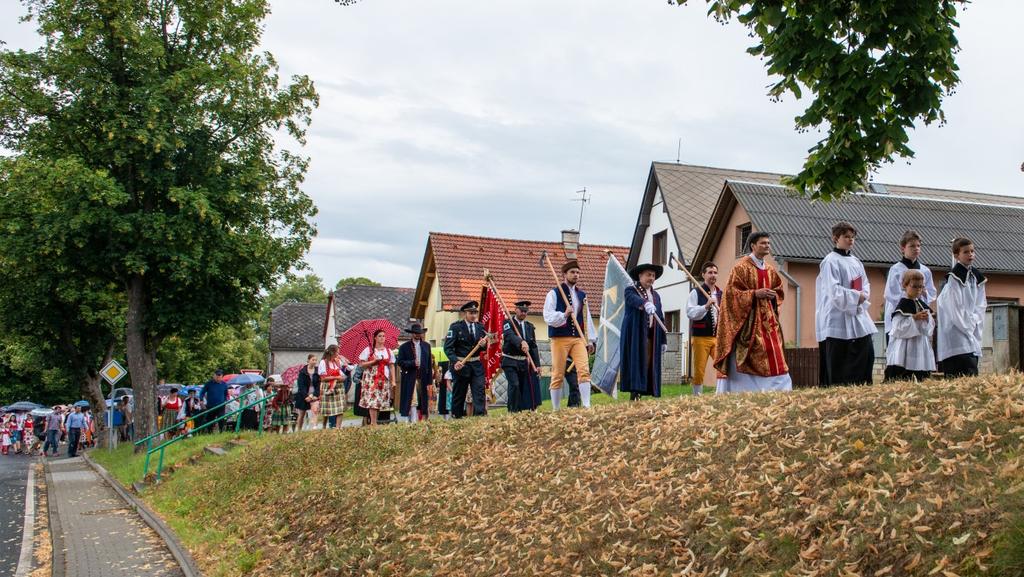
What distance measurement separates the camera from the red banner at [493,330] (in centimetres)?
1450

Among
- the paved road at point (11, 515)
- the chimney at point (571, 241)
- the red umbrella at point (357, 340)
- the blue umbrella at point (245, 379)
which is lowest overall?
the paved road at point (11, 515)

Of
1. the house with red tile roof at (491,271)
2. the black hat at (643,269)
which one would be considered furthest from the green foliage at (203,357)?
the black hat at (643,269)

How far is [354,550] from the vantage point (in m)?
9.07

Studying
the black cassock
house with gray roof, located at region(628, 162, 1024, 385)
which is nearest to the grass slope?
the black cassock

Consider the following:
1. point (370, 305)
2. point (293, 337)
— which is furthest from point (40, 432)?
point (293, 337)

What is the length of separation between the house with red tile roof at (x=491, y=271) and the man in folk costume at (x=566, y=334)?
24.6 meters

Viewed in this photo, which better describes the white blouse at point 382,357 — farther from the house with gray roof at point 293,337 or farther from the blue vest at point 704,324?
the house with gray roof at point 293,337

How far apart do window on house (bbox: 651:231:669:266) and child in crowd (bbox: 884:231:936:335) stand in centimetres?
2549

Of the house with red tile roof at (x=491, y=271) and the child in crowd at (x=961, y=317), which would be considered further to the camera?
the house with red tile roof at (x=491, y=271)

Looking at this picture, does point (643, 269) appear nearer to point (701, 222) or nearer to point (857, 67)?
point (857, 67)

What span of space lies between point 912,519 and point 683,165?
34227 mm

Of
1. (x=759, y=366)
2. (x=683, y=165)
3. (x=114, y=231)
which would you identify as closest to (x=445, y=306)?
(x=683, y=165)

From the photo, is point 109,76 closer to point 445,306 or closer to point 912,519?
point 445,306

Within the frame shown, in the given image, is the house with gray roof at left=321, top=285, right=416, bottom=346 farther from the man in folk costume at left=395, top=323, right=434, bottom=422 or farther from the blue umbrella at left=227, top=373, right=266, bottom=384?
the man in folk costume at left=395, top=323, right=434, bottom=422
